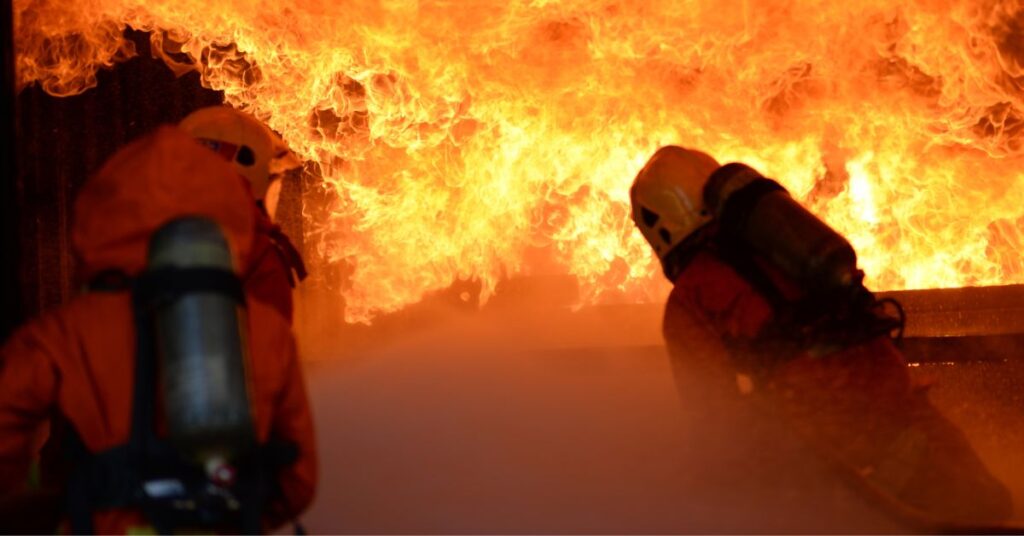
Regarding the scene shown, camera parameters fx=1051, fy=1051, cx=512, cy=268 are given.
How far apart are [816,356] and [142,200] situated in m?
2.66

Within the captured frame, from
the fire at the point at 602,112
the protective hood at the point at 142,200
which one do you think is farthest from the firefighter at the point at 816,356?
the fire at the point at 602,112

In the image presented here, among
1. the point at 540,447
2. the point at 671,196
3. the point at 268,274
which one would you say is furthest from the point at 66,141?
the point at 671,196

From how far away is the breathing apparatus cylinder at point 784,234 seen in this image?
4.07 metres

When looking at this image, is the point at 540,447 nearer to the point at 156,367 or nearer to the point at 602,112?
the point at 602,112

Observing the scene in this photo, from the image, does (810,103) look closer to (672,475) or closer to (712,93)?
(712,93)

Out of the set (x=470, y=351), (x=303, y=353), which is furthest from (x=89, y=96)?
(x=470, y=351)

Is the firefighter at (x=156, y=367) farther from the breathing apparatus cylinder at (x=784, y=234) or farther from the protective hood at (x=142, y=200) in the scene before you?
the breathing apparatus cylinder at (x=784, y=234)

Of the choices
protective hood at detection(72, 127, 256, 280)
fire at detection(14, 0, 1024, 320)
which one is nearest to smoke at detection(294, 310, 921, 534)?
fire at detection(14, 0, 1024, 320)

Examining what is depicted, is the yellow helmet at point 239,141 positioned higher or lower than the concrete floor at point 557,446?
higher

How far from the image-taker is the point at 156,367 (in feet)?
8.80

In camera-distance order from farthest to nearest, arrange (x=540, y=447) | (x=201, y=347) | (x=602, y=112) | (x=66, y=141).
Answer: (x=602, y=112) → (x=66, y=141) → (x=540, y=447) → (x=201, y=347)

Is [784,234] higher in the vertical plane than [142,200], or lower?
higher

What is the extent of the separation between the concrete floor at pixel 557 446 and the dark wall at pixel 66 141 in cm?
173

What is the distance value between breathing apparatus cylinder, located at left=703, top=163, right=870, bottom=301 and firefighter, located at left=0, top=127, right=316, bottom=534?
212 cm
